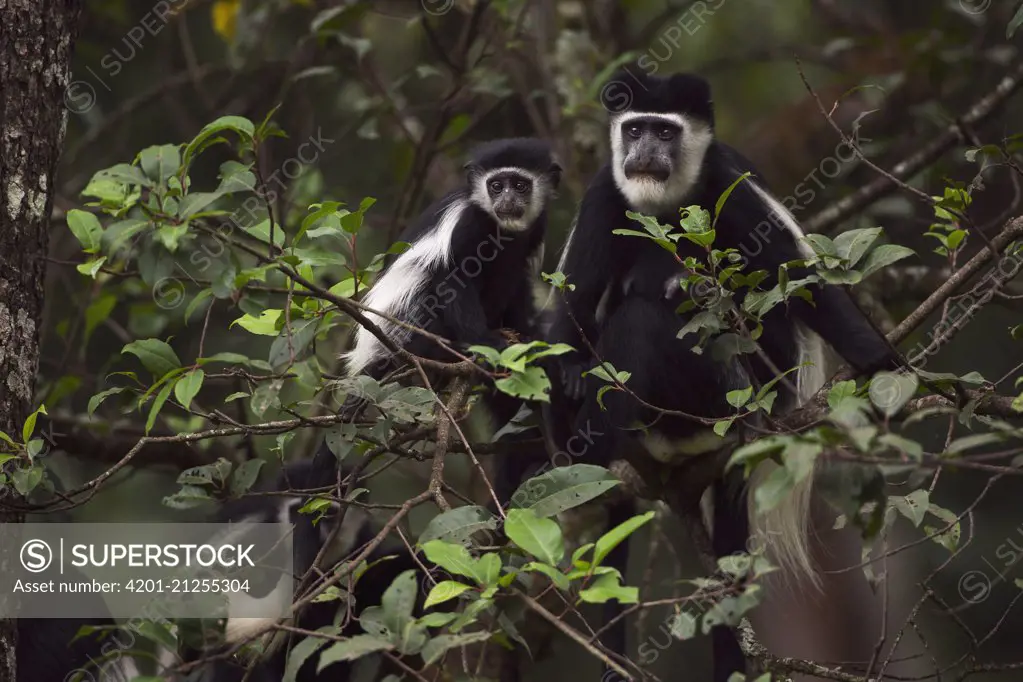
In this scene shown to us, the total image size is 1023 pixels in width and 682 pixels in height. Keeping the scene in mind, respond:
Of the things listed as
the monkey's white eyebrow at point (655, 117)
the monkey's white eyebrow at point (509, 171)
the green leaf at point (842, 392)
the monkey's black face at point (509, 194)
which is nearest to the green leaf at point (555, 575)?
the green leaf at point (842, 392)

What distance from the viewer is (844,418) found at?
1.43 meters

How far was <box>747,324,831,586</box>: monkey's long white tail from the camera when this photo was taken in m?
3.26

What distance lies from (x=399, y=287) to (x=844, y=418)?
8.03ft

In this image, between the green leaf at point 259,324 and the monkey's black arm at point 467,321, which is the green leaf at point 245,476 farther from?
the monkey's black arm at point 467,321

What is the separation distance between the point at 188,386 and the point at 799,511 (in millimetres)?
2246

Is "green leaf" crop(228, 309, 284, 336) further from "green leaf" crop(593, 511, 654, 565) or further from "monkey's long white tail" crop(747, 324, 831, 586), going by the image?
"monkey's long white tail" crop(747, 324, 831, 586)

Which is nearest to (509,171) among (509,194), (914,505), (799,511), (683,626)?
(509,194)

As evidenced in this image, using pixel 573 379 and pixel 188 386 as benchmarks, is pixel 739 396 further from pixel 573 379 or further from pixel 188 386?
pixel 573 379

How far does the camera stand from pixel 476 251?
3562 millimetres

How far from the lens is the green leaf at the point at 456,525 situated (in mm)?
1812

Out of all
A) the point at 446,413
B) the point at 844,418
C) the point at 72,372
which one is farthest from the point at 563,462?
the point at 72,372

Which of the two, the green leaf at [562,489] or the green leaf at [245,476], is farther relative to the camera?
the green leaf at [245,476]

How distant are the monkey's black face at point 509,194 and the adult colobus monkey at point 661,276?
26 cm

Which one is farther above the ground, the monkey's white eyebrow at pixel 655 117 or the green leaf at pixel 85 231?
the monkey's white eyebrow at pixel 655 117
